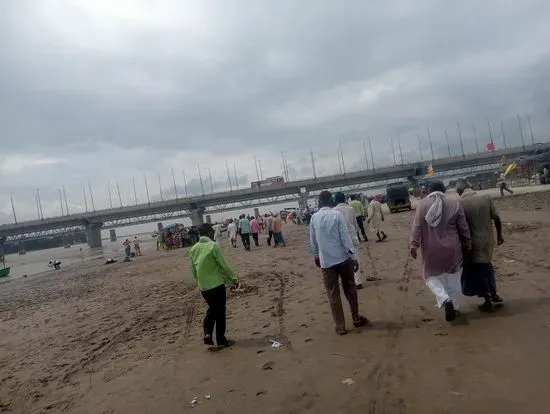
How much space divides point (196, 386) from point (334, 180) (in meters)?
96.6

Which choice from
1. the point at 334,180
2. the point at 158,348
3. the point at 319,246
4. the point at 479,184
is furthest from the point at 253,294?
the point at 334,180

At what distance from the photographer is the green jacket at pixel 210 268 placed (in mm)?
5957

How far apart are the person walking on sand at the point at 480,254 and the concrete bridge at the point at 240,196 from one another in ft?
296

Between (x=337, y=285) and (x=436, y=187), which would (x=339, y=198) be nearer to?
(x=436, y=187)

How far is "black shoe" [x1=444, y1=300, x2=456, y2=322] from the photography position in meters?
5.32

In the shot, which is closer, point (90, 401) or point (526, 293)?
point (90, 401)

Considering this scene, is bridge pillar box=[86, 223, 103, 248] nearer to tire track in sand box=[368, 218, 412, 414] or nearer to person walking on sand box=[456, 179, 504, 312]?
tire track in sand box=[368, 218, 412, 414]

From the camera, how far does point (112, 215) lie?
9956 centimetres

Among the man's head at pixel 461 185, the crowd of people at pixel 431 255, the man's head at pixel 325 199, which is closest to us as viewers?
the crowd of people at pixel 431 255

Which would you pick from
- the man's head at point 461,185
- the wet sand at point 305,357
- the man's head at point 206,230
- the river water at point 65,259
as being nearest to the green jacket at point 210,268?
the man's head at point 206,230

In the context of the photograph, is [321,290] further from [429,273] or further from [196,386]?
[196,386]

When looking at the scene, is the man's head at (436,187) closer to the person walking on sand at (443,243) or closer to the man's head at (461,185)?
the person walking on sand at (443,243)

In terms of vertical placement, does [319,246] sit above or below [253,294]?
above

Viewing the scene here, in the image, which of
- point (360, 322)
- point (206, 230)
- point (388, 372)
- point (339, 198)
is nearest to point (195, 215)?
point (339, 198)
